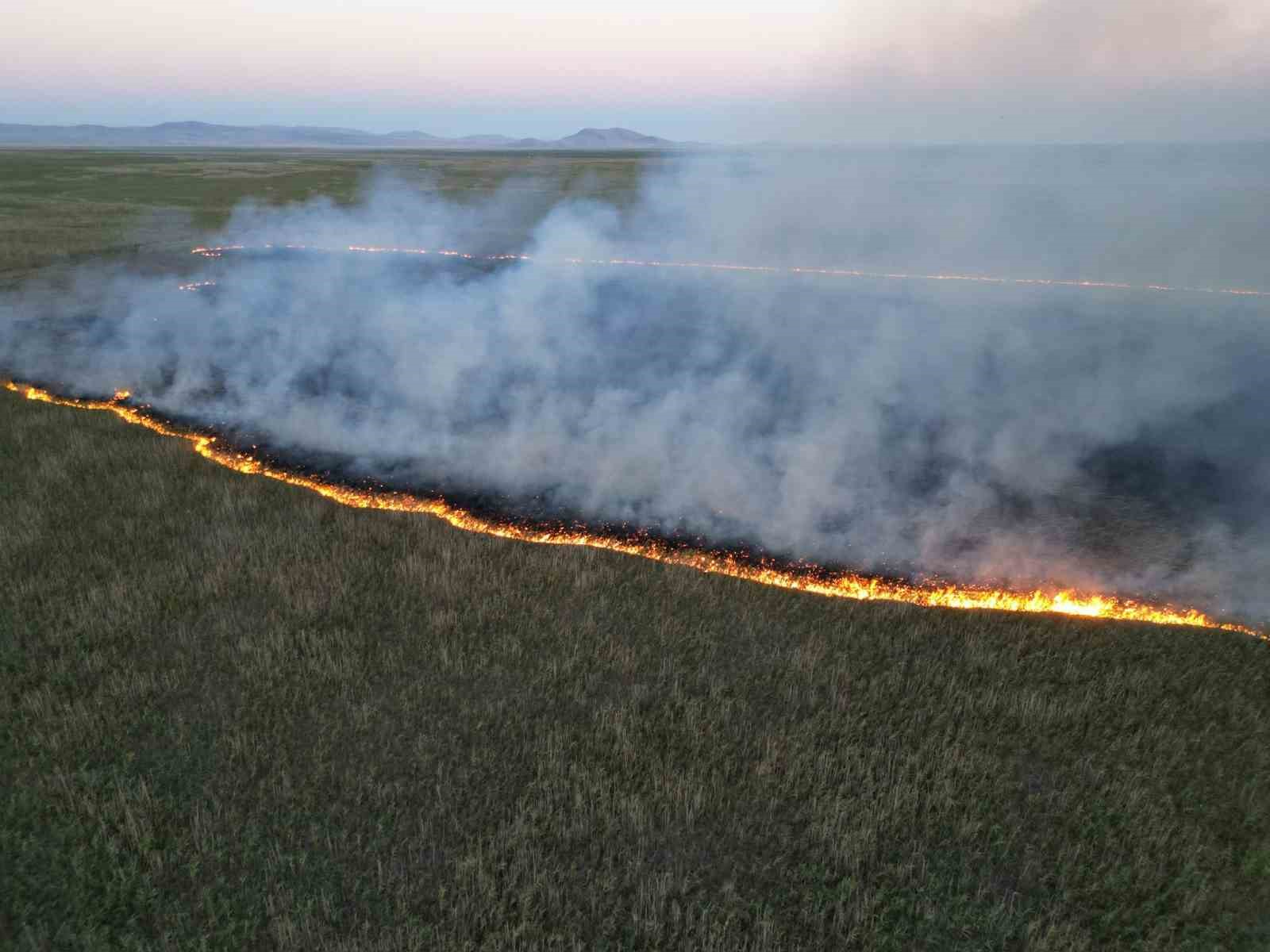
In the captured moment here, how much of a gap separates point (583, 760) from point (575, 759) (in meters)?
0.07

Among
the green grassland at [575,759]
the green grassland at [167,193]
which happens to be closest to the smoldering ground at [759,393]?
the green grassland at [575,759]

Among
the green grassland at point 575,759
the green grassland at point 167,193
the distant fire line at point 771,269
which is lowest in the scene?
the green grassland at point 575,759

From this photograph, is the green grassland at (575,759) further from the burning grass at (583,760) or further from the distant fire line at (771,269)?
the distant fire line at (771,269)

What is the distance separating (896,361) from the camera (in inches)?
710

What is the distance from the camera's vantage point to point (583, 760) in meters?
5.49

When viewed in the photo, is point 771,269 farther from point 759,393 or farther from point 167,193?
point 167,193

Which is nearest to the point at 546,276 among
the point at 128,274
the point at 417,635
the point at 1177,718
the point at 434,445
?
the point at 128,274

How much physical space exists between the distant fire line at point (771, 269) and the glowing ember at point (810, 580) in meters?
21.1

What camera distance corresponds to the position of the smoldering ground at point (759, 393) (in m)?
9.88

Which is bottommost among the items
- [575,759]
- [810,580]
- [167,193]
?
[575,759]

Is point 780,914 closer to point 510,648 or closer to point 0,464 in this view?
point 510,648

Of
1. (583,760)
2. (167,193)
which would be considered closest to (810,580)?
(583,760)

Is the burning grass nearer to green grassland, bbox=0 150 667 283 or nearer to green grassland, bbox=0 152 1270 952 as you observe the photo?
green grassland, bbox=0 152 1270 952

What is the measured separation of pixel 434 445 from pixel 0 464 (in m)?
5.55
